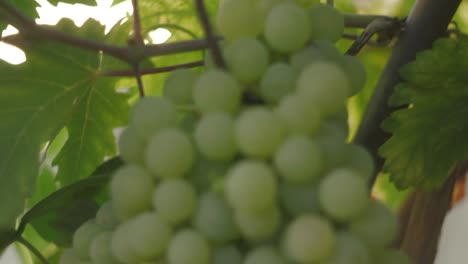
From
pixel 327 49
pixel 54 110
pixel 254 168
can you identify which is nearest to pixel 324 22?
pixel 327 49

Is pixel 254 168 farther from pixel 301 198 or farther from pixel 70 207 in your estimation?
pixel 70 207

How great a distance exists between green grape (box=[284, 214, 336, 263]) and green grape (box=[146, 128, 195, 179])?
6 centimetres

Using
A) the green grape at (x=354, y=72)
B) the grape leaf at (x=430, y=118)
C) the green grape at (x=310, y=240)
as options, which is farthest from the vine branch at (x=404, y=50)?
the green grape at (x=310, y=240)

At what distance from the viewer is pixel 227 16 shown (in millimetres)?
385

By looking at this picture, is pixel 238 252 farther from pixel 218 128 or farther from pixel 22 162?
pixel 22 162

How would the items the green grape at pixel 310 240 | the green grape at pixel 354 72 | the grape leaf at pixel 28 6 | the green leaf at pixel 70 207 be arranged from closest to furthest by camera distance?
the green grape at pixel 310 240 < the green grape at pixel 354 72 < the green leaf at pixel 70 207 < the grape leaf at pixel 28 6

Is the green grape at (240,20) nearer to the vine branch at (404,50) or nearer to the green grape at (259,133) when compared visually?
the green grape at (259,133)

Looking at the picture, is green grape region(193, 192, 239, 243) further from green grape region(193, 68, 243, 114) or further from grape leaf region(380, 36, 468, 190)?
grape leaf region(380, 36, 468, 190)

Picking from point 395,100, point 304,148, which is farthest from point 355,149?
point 395,100

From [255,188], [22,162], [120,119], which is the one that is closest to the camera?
[255,188]

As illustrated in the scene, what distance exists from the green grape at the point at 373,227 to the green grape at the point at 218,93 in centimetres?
8

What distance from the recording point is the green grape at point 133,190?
36 centimetres

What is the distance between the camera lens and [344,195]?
0.32 metres

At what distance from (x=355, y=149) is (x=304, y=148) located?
49mm
